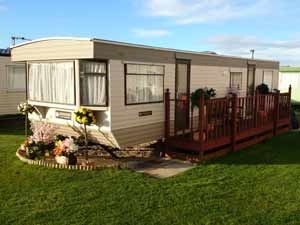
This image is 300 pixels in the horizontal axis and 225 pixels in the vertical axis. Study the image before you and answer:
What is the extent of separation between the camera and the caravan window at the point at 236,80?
32.9 feet

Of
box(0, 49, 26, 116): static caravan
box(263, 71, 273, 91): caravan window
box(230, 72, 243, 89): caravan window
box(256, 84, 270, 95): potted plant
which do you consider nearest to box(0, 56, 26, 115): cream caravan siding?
box(0, 49, 26, 116): static caravan

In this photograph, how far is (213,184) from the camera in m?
5.32

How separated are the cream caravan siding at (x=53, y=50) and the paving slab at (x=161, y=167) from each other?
233 centimetres

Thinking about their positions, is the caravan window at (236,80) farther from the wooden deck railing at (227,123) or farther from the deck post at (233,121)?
the deck post at (233,121)

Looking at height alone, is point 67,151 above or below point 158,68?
below

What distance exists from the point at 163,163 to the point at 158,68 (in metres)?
2.11

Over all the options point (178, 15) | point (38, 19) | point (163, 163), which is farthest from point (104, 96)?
point (38, 19)

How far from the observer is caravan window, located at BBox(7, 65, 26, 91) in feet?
41.6

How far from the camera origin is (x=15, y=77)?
12.9m

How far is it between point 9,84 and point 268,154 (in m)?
9.89

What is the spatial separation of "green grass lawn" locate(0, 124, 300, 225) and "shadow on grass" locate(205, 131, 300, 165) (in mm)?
143

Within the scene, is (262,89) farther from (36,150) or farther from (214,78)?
(36,150)

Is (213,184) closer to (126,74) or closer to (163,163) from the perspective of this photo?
(163,163)

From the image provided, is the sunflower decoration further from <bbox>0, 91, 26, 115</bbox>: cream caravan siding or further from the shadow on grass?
<bbox>0, 91, 26, 115</bbox>: cream caravan siding
